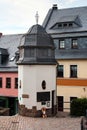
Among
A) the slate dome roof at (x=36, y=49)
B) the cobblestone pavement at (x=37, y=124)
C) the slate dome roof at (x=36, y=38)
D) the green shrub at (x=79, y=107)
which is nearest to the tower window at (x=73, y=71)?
the green shrub at (x=79, y=107)

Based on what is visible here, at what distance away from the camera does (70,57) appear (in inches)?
1569

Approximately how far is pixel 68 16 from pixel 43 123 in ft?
62.1

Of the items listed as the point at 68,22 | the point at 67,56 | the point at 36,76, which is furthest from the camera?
the point at 68,22

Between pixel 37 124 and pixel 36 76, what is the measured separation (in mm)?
5749

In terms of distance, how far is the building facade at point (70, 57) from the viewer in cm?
3925

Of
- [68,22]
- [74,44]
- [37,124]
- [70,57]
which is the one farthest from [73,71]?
[37,124]

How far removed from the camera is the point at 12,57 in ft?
160

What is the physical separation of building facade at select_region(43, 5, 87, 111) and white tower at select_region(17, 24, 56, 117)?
22.6 ft

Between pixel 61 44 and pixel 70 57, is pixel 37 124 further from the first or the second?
pixel 61 44

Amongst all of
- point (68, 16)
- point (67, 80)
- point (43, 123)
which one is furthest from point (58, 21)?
point (43, 123)

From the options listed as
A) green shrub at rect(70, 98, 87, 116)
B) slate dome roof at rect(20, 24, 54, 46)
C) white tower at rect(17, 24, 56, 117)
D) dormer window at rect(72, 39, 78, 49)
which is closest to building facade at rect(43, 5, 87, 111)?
dormer window at rect(72, 39, 78, 49)

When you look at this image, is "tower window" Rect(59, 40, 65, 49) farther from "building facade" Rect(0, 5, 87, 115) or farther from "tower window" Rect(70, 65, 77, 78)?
"tower window" Rect(70, 65, 77, 78)

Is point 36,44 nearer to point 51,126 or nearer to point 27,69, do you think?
point 27,69

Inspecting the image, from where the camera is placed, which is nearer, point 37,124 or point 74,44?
point 37,124
